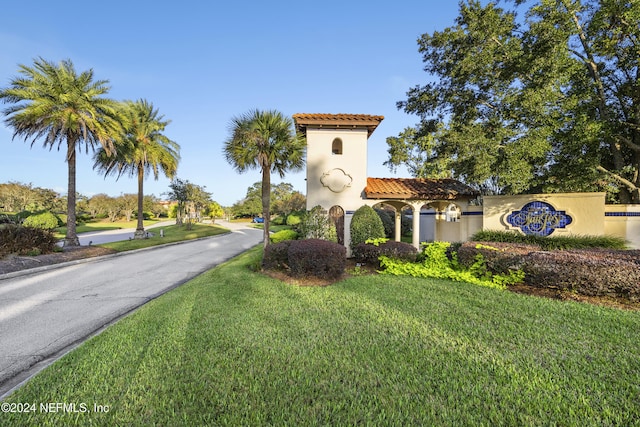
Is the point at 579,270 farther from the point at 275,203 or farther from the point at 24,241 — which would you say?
the point at 275,203

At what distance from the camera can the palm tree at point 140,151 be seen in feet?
67.8

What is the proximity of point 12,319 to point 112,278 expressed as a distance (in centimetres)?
375

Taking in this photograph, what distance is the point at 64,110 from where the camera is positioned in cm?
1485

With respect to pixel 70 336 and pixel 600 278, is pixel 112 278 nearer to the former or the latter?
pixel 70 336

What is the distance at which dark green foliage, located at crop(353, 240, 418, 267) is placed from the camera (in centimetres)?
901

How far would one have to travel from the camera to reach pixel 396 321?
4.63m

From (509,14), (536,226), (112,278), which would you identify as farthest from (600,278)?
(112,278)

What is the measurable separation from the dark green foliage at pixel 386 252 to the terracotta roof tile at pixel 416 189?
3120 millimetres

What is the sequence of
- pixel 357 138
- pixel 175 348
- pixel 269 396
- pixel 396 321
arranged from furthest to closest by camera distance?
pixel 357 138 < pixel 396 321 < pixel 175 348 < pixel 269 396

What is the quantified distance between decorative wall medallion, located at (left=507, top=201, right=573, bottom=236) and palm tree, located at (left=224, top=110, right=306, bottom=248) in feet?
32.2

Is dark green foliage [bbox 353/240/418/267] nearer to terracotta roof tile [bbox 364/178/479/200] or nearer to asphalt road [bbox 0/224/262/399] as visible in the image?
terracotta roof tile [bbox 364/178/479/200]

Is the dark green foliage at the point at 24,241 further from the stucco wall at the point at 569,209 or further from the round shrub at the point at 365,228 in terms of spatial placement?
the stucco wall at the point at 569,209

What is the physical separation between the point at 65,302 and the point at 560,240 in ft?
50.9

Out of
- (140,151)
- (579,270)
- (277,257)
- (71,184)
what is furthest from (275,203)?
(579,270)
